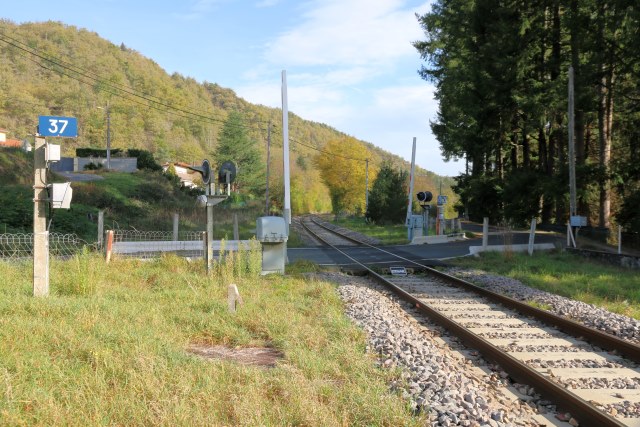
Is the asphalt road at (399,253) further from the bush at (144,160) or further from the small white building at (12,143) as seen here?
the bush at (144,160)

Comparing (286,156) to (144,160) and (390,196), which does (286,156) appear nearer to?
(390,196)

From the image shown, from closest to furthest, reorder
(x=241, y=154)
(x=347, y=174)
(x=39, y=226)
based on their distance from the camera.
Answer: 1. (x=39, y=226)
2. (x=347, y=174)
3. (x=241, y=154)

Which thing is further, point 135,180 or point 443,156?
point 443,156

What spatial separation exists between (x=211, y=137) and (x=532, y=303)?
451 ft

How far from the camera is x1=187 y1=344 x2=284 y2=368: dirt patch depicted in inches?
235

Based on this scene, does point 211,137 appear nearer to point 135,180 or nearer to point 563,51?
point 135,180

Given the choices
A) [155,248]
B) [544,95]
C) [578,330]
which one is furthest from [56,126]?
[544,95]

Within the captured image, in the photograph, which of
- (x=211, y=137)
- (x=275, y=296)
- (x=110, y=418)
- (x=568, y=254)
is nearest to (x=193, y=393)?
(x=110, y=418)

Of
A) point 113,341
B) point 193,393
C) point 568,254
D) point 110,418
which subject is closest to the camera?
point 110,418

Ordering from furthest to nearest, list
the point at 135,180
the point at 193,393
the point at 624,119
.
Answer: the point at 135,180 < the point at 624,119 < the point at 193,393

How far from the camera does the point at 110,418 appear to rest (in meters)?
4.06

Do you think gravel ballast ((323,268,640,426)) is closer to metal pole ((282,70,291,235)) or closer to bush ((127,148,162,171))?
metal pole ((282,70,291,235))

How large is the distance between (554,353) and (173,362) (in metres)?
4.70

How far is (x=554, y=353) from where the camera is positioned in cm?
670
